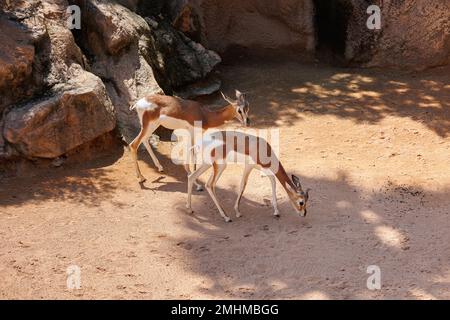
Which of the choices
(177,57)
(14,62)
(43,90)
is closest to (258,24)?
(177,57)

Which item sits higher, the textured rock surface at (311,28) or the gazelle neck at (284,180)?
the textured rock surface at (311,28)

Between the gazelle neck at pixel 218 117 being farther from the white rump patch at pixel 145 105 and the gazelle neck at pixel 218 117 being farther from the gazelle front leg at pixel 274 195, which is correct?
the gazelle front leg at pixel 274 195

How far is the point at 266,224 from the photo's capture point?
27.0 ft

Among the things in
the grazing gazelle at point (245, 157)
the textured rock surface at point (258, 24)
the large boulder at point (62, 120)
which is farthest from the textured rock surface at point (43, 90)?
the textured rock surface at point (258, 24)

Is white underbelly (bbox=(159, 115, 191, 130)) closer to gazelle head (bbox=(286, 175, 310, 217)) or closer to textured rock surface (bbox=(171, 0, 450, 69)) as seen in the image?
gazelle head (bbox=(286, 175, 310, 217))

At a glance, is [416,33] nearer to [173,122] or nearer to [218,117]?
[218,117]

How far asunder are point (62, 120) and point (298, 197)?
12.0 feet

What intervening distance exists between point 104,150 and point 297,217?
335cm

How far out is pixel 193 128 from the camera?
9461mm

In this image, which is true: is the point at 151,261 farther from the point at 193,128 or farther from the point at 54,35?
the point at 54,35

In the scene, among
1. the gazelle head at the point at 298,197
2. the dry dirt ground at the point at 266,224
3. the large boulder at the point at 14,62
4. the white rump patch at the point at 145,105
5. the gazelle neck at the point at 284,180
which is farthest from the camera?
the large boulder at the point at 14,62

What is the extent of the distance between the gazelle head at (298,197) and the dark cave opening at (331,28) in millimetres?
6568

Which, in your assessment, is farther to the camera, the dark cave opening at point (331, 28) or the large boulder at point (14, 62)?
the dark cave opening at point (331, 28)

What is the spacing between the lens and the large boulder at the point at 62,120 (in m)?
9.37
